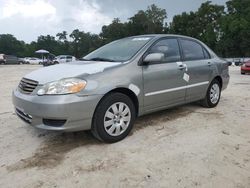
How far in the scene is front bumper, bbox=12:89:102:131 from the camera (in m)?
3.28

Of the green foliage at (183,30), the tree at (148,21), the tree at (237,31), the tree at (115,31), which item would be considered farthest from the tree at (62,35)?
the tree at (237,31)

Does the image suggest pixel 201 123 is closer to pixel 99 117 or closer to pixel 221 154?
pixel 221 154

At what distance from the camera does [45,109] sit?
3.30 meters

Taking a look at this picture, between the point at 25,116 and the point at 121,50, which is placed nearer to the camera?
the point at 25,116

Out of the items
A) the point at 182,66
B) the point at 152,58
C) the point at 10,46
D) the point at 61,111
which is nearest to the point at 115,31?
the point at 10,46

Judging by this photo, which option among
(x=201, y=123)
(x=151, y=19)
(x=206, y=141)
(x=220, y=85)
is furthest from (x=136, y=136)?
(x=151, y=19)

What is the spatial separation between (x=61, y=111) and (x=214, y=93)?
352 cm

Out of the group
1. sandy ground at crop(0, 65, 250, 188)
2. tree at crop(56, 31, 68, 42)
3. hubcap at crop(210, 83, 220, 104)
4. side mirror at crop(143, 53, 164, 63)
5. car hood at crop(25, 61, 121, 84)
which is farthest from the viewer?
tree at crop(56, 31, 68, 42)

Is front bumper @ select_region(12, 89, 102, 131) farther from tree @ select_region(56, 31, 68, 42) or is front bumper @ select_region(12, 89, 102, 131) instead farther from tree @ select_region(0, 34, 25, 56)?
tree @ select_region(56, 31, 68, 42)

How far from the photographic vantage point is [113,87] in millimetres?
3605

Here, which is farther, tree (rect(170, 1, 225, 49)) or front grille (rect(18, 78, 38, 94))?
tree (rect(170, 1, 225, 49))

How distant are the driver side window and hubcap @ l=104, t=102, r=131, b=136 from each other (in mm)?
1058

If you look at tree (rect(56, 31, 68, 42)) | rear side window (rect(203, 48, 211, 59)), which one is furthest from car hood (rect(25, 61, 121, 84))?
tree (rect(56, 31, 68, 42))

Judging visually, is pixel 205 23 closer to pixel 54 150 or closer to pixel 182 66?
pixel 182 66
